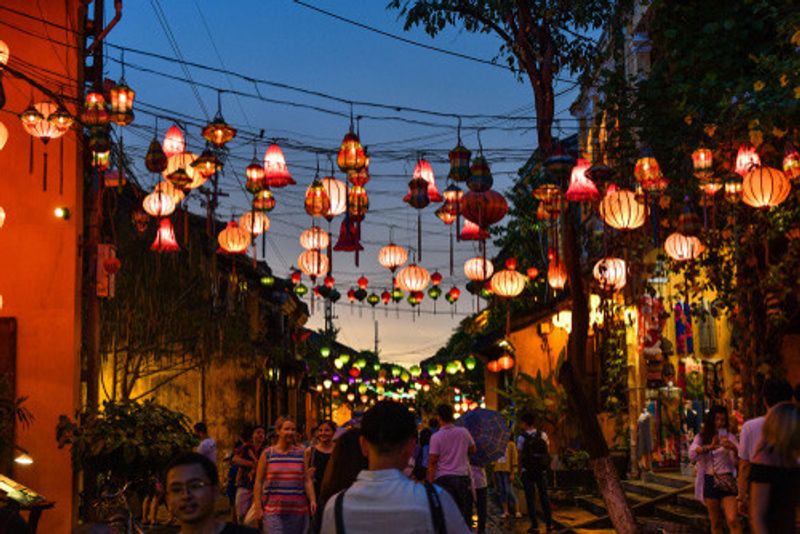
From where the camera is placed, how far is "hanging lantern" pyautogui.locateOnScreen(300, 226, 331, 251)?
2002 centimetres

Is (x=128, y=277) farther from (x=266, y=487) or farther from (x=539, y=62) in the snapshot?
(x=266, y=487)

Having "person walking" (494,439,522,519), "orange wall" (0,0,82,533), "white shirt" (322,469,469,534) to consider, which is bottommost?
"person walking" (494,439,522,519)

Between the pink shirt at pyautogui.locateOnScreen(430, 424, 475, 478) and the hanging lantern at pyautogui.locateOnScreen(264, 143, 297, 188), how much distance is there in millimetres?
5257

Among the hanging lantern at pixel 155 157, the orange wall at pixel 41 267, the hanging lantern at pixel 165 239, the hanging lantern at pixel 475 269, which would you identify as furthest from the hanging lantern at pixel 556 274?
the hanging lantern at pixel 155 157

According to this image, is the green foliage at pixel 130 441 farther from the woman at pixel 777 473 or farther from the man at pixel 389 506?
the man at pixel 389 506

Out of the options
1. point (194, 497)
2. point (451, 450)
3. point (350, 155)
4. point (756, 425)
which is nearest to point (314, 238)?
point (350, 155)

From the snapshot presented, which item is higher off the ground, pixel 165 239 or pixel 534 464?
pixel 165 239

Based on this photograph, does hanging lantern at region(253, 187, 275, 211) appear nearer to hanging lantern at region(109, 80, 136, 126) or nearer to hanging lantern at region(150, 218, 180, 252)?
hanging lantern at region(150, 218, 180, 252)

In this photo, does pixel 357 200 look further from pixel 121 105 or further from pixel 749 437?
pixel 749 437

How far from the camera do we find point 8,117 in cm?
1592

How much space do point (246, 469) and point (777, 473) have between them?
29.9 ft

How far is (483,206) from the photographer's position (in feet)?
49.0

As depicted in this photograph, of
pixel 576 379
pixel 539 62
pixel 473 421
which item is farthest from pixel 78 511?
pixel 539 62

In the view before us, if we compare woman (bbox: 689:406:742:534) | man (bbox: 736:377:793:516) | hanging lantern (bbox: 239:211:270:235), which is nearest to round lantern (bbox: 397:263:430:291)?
hanging lantern (bbox: 239:211:270:235)
